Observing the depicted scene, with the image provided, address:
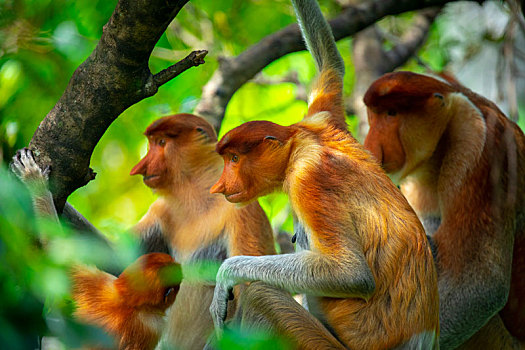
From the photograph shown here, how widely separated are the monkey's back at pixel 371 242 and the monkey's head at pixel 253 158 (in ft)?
0.49

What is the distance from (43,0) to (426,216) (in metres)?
2.51

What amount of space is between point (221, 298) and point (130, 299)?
50 centimetres

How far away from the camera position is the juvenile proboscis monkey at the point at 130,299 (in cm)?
→ 274

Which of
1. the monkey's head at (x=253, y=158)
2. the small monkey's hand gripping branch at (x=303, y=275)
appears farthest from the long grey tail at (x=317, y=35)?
the small monkey's hand gripping branch at (x=303, y=275)

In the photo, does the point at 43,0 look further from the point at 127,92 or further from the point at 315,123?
the point at 315,123

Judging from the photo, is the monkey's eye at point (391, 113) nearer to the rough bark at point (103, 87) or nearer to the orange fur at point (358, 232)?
the orange fur at point (358, 232)

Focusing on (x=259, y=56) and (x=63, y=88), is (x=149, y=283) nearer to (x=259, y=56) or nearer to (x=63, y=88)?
(x=63, y=88)

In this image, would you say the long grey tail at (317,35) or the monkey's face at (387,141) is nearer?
the long grey tail at (317,35)

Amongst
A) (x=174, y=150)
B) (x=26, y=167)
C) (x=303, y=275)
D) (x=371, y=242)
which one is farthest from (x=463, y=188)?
(x=26, y=167)

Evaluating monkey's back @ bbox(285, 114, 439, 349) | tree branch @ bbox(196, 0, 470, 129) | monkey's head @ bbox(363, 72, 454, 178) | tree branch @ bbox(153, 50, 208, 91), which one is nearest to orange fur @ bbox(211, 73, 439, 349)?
monkey's back @ bbox(285, 114, 439, 349)

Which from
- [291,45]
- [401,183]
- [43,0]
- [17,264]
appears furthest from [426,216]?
[17,264]

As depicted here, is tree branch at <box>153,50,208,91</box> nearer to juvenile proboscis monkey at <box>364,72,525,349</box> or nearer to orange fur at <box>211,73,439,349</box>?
orange fur at <box>211,73,439,349</box>

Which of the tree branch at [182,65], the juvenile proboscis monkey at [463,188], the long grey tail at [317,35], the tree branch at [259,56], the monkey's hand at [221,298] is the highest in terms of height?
the tree branch at [182,65]

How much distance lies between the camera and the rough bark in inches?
88.7
